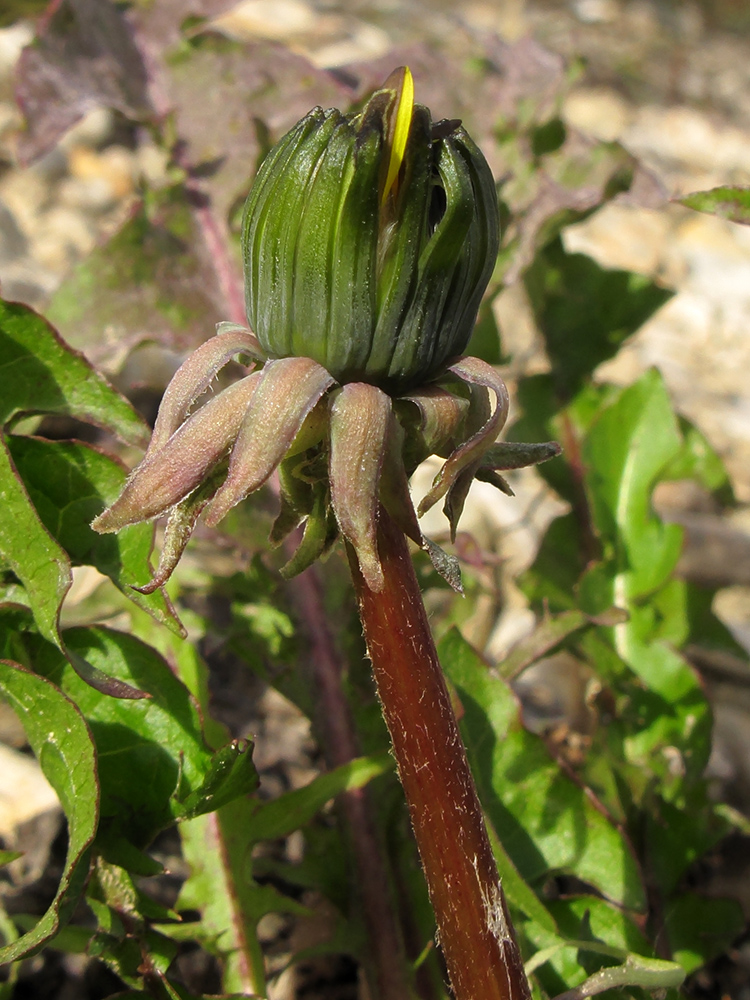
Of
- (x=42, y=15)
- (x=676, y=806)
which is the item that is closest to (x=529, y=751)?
(x=676, y=806)

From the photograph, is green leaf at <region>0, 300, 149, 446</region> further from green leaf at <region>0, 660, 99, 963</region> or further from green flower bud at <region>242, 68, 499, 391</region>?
green flower bud at <region>242, 68, 499, 391</region>

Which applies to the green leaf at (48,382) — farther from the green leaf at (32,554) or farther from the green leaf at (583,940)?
the green leaf at (583,940)

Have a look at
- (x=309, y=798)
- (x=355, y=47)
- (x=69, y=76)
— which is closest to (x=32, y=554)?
(x=309, y=798)

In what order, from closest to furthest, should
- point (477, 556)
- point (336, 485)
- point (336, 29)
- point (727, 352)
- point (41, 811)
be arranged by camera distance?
point (336, 485)
point (477, 556)
point (41, 811)
point (727, 352)
point (336, 29)

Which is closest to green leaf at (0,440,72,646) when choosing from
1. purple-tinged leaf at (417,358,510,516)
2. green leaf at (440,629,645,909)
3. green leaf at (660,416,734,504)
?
purple-tinged leaf at (417,358,510,516)

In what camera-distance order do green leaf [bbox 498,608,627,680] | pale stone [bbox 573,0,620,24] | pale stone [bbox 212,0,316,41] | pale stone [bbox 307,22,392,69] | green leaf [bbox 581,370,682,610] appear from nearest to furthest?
1. green leaf [bbox 498,608,627,680]
2. green leaf [bbox 581,370,682,610]
3. pale stone [bbox 307,22,392,69]
4. pale stone [bbox 212,0,316,41]
5. pale stone [bbox 573,0,620,24]

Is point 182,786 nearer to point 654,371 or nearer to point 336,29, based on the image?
point 654,371
